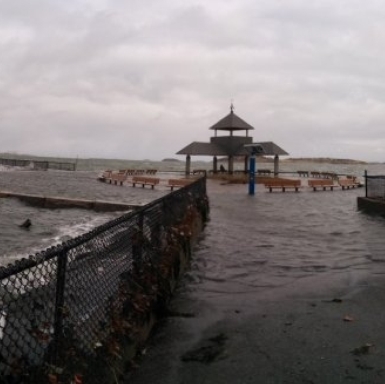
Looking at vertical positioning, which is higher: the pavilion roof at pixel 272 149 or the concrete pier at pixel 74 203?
the pavilion roof at pixel 272 149

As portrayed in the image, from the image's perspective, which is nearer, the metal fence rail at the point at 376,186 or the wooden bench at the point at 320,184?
the metal fence rail at the point at 376,186

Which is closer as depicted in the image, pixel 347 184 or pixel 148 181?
pixel 148 181

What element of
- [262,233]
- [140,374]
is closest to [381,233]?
[262,233]

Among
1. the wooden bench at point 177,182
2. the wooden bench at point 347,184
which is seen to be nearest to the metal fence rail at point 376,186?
the wooden bench at point 177,182

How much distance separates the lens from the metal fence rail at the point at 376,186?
19.3 m

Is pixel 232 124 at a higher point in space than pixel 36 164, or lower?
higher

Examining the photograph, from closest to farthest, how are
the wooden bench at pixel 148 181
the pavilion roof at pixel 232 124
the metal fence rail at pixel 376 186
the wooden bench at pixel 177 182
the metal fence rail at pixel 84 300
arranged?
the metal fence rail at pixel 84 300, the metal fence rail at pixel 376 186, the wooden bench at pixel 177 182, the wooden bench at pixel 148 181, the pavilion roof at pixel 232 124

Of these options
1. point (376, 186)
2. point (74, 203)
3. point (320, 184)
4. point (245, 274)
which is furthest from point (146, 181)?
point (245, 274)

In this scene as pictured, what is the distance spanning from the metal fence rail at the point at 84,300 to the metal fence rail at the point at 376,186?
47.7 ft

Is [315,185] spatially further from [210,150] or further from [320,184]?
[210,150]

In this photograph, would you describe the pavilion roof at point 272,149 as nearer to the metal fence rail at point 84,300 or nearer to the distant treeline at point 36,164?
the metal fence rail at point 84,300

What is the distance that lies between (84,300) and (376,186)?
1778cm

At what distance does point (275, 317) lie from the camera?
603cm

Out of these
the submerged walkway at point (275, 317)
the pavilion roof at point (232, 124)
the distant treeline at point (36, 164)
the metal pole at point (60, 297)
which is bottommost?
the submerged walkway at point (275, 317)
